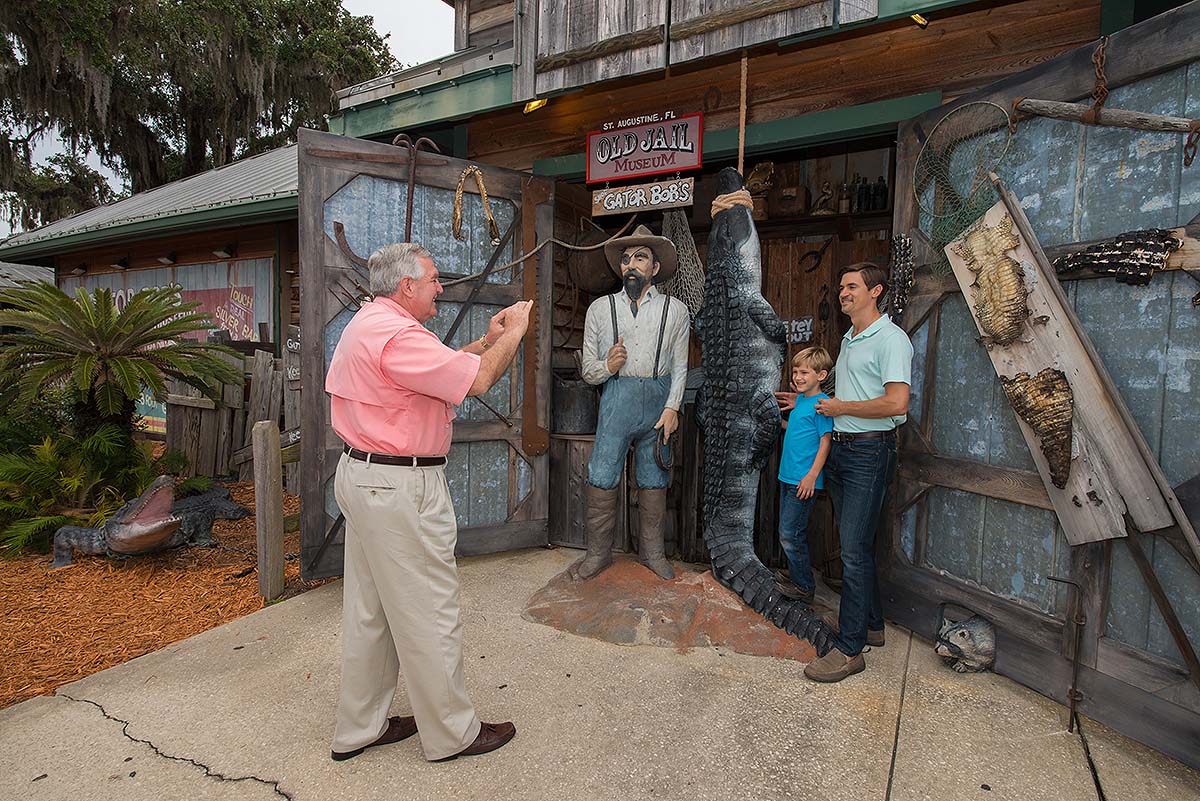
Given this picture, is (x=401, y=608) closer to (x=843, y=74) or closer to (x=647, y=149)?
(x=647, y=149)

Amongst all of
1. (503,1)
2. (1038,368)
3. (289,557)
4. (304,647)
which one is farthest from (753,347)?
(503,1)

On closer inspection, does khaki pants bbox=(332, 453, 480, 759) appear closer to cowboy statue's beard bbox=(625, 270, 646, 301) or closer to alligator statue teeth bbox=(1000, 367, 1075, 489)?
cowboy statue's beard bbox=(625, 270, 646, 301)

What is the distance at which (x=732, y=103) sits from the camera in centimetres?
421

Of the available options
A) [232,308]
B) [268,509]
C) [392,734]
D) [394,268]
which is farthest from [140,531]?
[232,308]

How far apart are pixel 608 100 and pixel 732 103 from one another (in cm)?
94

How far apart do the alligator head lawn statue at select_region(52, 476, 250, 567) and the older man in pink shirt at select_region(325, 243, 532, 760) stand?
2.78 m

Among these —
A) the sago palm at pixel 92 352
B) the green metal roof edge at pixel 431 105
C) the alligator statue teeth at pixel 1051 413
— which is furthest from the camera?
the sago palm at pixel 92 352

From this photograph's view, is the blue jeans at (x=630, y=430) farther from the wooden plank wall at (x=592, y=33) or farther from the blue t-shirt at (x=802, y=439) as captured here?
the wooden plank wall at (x=592, y=33)

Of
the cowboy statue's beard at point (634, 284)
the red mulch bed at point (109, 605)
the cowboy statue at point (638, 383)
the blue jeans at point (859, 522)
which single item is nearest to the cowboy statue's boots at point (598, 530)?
the cowboy statue at point (638, 383)

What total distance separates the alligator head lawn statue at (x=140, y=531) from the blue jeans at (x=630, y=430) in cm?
290

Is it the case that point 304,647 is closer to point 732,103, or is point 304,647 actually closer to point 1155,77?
point 732,103

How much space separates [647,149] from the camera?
170 inches

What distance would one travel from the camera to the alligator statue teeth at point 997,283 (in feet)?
9.07

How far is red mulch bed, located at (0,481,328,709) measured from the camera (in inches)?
126
